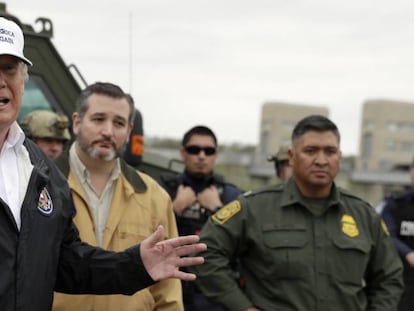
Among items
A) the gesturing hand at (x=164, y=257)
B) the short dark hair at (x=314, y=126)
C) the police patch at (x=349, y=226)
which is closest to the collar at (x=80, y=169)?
the gesturing hand at (x=164, y=257)

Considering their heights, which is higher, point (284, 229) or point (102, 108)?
point (102, 108)

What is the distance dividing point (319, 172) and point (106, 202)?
1.02 metres

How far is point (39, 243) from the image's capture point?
204cm

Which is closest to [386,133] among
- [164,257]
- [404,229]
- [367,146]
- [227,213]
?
[367,146]

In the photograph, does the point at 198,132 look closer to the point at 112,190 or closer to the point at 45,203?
the point at 112,190

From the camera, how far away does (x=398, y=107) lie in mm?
40469

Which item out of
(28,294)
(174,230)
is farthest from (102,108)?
(28,294)

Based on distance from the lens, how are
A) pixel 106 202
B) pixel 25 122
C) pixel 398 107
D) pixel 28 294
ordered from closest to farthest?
pixel 28 294 < pixel 106 202 < pixel 25 122 < pixel 398 107

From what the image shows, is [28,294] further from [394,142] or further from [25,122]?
[394,142]

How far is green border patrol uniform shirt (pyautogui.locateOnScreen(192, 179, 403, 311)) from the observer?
3.17 metres

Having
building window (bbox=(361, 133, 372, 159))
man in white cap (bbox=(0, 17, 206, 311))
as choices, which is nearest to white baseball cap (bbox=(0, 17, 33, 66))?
man in white cap (bbox=(0, 17, 206, 311))

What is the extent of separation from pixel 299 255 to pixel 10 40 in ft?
5.62

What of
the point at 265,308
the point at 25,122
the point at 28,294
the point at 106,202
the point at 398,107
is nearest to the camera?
the point at 28,294

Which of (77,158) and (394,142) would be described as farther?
(394,142)
